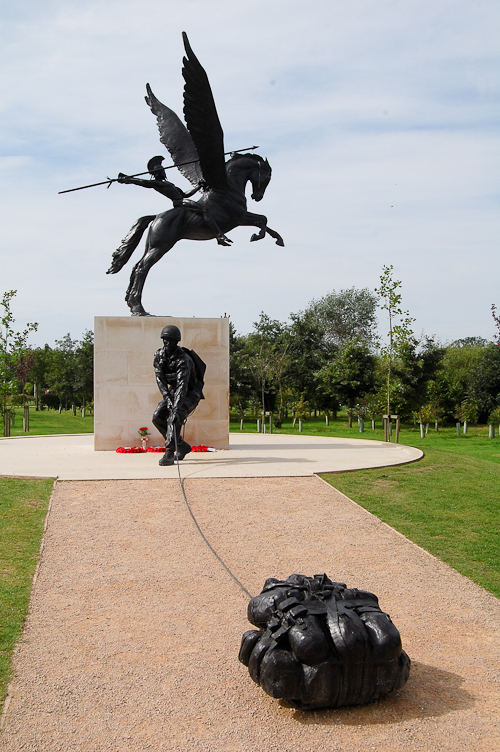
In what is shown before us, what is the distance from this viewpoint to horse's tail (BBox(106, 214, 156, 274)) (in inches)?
524

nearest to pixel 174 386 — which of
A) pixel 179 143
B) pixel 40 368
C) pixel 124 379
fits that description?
pixel 124 379

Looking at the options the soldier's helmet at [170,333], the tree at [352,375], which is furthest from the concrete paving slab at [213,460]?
the tree at [352,375]

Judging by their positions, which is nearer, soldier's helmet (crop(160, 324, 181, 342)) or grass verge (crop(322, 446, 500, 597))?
grass verge (crop(322, 446, 500, 597))

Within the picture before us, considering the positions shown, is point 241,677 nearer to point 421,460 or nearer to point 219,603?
point 219,603

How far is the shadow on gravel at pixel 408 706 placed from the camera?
11.0 feet

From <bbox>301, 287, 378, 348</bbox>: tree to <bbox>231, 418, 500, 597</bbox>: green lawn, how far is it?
43.7 metres

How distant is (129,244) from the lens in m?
13.3

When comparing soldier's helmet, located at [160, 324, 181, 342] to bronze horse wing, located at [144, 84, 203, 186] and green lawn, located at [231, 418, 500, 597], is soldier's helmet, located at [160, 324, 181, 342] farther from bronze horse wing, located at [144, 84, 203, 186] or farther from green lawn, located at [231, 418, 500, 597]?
bronze horse wing, located at [144, 84, 203, 186]

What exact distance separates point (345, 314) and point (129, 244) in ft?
148

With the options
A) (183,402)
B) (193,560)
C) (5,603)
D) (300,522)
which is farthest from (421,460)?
(5,603)

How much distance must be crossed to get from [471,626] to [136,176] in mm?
10516

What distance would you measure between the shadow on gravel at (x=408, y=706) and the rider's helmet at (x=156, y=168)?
11047 mm

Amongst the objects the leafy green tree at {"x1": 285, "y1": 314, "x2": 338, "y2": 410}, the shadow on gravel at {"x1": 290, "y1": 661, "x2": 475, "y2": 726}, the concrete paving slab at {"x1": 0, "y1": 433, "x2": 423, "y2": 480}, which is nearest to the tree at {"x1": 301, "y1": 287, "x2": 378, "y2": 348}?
the leafy green tree at {"x1": 285, "y1": 314, "x2": 338, "y2": 410}

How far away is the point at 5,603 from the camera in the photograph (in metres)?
4.86
